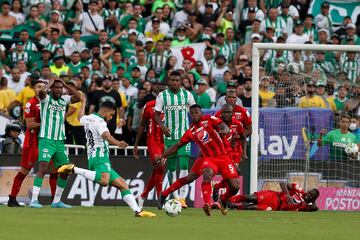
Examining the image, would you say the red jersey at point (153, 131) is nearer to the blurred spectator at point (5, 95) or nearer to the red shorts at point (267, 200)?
the red shorts at point (267, 200)

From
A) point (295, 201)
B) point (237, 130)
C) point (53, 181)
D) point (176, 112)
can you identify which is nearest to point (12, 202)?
point (53, 181)

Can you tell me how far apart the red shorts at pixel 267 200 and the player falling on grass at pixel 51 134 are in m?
3.48

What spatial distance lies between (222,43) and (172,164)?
7.10 meters

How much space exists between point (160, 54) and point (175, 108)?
235 inches

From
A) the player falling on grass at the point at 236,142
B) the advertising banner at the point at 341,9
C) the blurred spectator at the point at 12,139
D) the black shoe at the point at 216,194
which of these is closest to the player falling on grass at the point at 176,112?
the black shoe at the point at 216,194

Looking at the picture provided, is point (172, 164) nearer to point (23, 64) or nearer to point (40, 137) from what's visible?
point (40, 137)

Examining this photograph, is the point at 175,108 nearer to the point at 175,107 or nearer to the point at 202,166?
the point at 175,107

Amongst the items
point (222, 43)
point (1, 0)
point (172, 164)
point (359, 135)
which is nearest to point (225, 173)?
point (172, 164)

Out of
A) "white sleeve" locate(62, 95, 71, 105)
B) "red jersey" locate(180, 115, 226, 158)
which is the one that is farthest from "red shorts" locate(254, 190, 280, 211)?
"white sleeve" locate(62, 95, 71, 105)

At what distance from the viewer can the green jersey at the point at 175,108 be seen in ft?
67.6

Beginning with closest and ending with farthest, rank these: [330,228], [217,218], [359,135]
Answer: [330,228], [217,218], [359,135]

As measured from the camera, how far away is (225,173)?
736 inches

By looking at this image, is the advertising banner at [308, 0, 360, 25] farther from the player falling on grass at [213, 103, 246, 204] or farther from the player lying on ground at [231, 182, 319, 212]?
the player lying on ground at [231, 182, 319, 212]

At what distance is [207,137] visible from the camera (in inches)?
733
